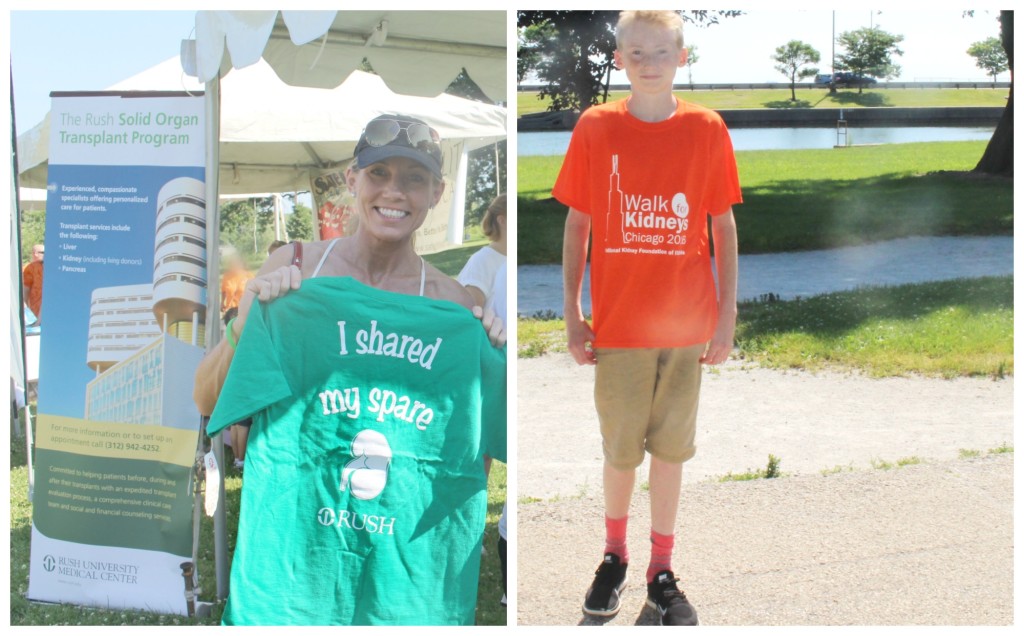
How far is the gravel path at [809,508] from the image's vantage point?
338 centimetres

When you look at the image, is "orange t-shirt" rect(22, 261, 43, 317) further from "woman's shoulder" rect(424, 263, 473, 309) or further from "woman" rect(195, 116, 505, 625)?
"woman's shoulder" rect(424, 263, 473, 309)

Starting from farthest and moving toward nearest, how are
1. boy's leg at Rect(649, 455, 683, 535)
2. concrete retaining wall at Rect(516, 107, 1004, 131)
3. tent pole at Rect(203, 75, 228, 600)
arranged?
concrete retaining wall at Rect(516, 107, 1004, 131), tent pole at Rect(203, 75, 228, 600), boy's leg at Rect(649, 455, 683, 535)

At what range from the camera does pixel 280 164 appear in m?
8.06

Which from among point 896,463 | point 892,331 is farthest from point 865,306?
point 896,463

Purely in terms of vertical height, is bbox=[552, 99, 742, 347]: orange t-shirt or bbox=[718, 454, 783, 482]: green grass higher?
bbox=[552, 99, 742, 347]: orange t-shirt

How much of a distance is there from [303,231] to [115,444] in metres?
8.23

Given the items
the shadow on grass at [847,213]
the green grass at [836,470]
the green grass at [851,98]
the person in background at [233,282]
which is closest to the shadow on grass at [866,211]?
the shadow on grass at [847,213]

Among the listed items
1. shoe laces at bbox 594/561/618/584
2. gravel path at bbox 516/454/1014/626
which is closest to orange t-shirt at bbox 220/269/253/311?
gravel path at bbox 516/454/1014/626

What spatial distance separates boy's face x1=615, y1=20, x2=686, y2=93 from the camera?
272cm

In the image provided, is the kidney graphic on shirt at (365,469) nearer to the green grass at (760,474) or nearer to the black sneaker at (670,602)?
the black sneaker at (670,602)

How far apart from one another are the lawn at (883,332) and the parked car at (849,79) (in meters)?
2.01

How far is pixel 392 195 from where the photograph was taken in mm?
2736

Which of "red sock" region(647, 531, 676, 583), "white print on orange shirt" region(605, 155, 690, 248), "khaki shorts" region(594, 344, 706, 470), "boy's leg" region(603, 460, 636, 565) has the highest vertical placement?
"white print on orange shirt" region(605, 155, 690, 248)

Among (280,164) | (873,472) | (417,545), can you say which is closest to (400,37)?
(417,545)
